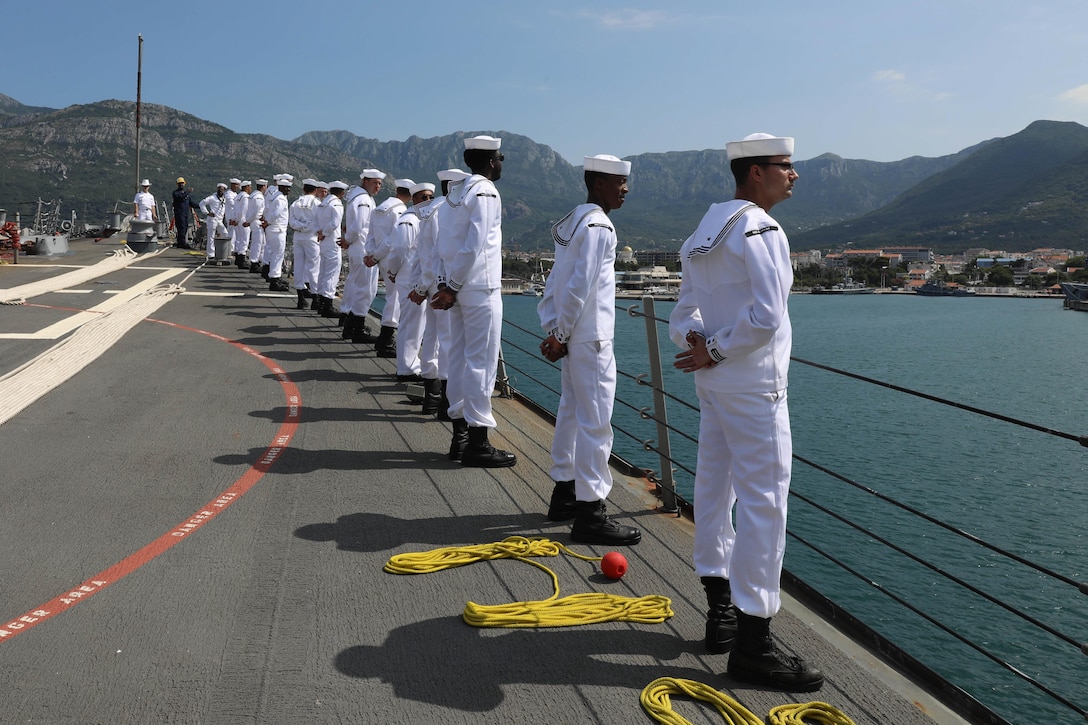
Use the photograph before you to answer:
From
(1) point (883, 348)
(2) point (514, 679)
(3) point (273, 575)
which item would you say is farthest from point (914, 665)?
(1) point (883, 348)

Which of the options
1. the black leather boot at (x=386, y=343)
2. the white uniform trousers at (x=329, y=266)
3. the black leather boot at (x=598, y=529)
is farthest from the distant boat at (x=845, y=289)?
the black leather boot at (x=598, y=529)

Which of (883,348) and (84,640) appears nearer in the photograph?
(84,640)

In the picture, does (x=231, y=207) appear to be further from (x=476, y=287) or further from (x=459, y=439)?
(x=459, y=439)

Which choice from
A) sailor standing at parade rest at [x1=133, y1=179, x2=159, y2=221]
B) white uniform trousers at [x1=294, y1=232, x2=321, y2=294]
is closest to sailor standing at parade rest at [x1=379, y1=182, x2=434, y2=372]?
white uniform trousers at [x1=294, y1=232, x2=321, y2=294]

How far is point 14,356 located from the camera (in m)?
9.38

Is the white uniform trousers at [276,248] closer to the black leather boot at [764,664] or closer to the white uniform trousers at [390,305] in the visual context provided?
the white uniform trousers at [390,305]

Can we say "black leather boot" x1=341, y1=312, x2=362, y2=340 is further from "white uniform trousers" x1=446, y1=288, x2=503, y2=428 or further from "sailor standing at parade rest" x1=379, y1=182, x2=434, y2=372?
"white uniform trousers" x1=446, y1=288, x2=503, y2=428

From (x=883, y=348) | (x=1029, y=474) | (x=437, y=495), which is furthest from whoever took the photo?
(x=883, y=348)

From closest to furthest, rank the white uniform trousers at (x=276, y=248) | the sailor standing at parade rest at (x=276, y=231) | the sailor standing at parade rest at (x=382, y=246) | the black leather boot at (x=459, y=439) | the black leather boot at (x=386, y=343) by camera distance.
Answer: the black leather boot at (x=459, y=439)
the sailor standing at parade rest at (x=382, y=246)
the black leather boot at (x=386, y=343)
the sailor standing at parade rest at (x=276, y=231)
the white uniform trousers at (x=276, y=248)

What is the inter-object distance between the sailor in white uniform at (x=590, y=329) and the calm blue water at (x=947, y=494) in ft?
2.04

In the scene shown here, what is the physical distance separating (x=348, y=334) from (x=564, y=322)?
8.05m

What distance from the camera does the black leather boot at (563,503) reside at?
516 cm

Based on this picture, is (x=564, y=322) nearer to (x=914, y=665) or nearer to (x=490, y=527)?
(x=490, y=527)

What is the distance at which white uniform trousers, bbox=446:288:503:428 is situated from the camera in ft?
20.7
